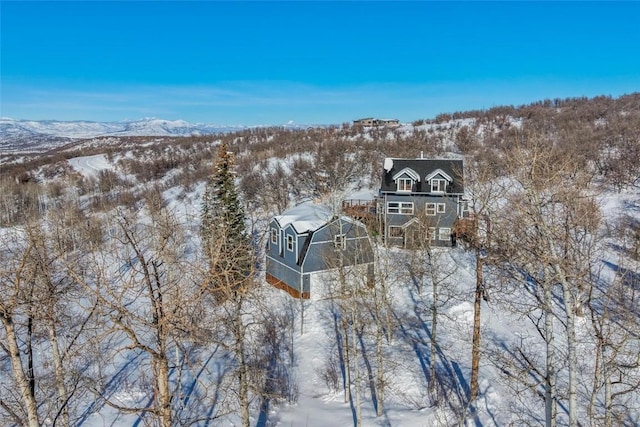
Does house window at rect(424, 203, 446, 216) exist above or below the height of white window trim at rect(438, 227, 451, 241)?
above

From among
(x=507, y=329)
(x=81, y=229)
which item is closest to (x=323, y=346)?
(x=507, y=329)

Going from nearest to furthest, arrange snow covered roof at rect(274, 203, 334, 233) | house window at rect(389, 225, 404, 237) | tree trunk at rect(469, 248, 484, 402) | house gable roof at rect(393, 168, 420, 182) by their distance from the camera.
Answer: tree trunk at rect(469, 248, 484, 402) → snow covered roof at rect(274, 203, 334, 233) → house gable roof at rect(393, 168, 420, 182) → house window at rect(389, 225, 404, 237)

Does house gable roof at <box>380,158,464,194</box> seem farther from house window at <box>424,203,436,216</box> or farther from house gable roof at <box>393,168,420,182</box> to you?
house window at <box>424,203,436,216</box>

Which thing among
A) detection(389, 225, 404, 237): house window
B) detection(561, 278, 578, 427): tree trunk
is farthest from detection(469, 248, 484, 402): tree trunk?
detection(389, 225, 404, 237): house window

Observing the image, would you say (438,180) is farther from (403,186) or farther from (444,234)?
(444,234)

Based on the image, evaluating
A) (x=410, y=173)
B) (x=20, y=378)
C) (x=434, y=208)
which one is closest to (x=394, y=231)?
(x=434, y=208)

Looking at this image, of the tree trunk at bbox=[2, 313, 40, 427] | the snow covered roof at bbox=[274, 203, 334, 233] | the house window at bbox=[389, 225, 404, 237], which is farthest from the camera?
the house window at bbox=[389, 225, 404, 237]

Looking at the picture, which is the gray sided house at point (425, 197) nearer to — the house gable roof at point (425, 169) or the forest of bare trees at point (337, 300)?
the house gable roof at point (425, 169)
